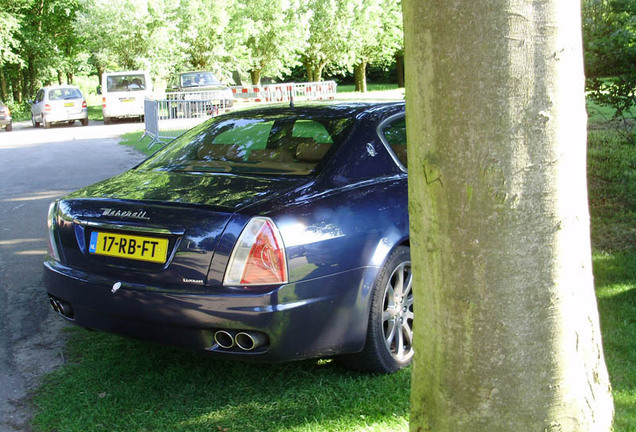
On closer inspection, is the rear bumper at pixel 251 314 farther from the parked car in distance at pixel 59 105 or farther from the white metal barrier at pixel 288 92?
the parked car in distance at pixel 59 105

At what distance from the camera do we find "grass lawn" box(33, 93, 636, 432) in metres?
3.53

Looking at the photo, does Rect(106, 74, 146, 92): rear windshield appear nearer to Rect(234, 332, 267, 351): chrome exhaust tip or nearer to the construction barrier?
the construction barrier

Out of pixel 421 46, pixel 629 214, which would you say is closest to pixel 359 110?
pixel 421 46

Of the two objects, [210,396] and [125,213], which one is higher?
[125,213]

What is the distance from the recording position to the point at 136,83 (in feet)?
92.9

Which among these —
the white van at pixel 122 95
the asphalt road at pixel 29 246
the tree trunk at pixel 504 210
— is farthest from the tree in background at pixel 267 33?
the tree trunk at pixel 504 210

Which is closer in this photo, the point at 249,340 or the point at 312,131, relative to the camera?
the point at 249,340

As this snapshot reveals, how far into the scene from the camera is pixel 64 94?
27266mm

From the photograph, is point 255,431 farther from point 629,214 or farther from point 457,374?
point 629,214

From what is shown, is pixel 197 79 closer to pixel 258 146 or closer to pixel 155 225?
pixel 258 146

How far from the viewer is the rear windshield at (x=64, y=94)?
88.5 ft

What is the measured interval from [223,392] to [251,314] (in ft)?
2.56

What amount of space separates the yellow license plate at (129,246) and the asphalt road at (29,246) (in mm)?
971

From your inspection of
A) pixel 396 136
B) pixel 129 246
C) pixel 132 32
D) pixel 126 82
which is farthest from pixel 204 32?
pixel 129 246
